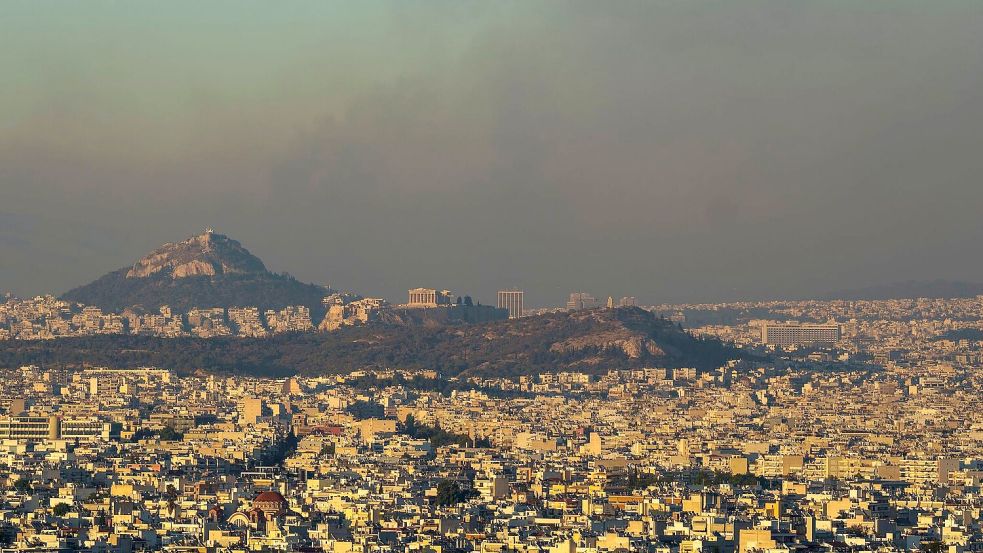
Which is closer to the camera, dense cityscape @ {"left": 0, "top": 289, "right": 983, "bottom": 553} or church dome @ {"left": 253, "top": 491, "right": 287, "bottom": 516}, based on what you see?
dense cityscape @ {"left": 0, "top": 289, "right": 983, "bottom": 553}

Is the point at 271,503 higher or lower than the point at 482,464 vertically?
lower

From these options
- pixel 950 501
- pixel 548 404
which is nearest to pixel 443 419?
pixel 548 404

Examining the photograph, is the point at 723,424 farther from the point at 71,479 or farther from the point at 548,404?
the point at 71,479

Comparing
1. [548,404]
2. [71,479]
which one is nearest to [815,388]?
[548,404]

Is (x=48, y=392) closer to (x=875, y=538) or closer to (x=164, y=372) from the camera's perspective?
(x=164, y=372)

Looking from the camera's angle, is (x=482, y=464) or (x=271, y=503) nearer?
(x=271, y=503)

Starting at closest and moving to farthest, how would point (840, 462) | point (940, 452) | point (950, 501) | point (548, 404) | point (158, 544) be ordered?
point (158, 544), point (950, 501), point (840, 462), point (940, 452), point (548, 404)

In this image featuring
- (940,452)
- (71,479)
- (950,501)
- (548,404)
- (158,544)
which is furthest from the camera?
(548,404)

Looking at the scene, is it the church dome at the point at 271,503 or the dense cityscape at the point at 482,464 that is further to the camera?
the church dome at the point at 271,503

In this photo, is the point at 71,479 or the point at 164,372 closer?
the point at 71,479
